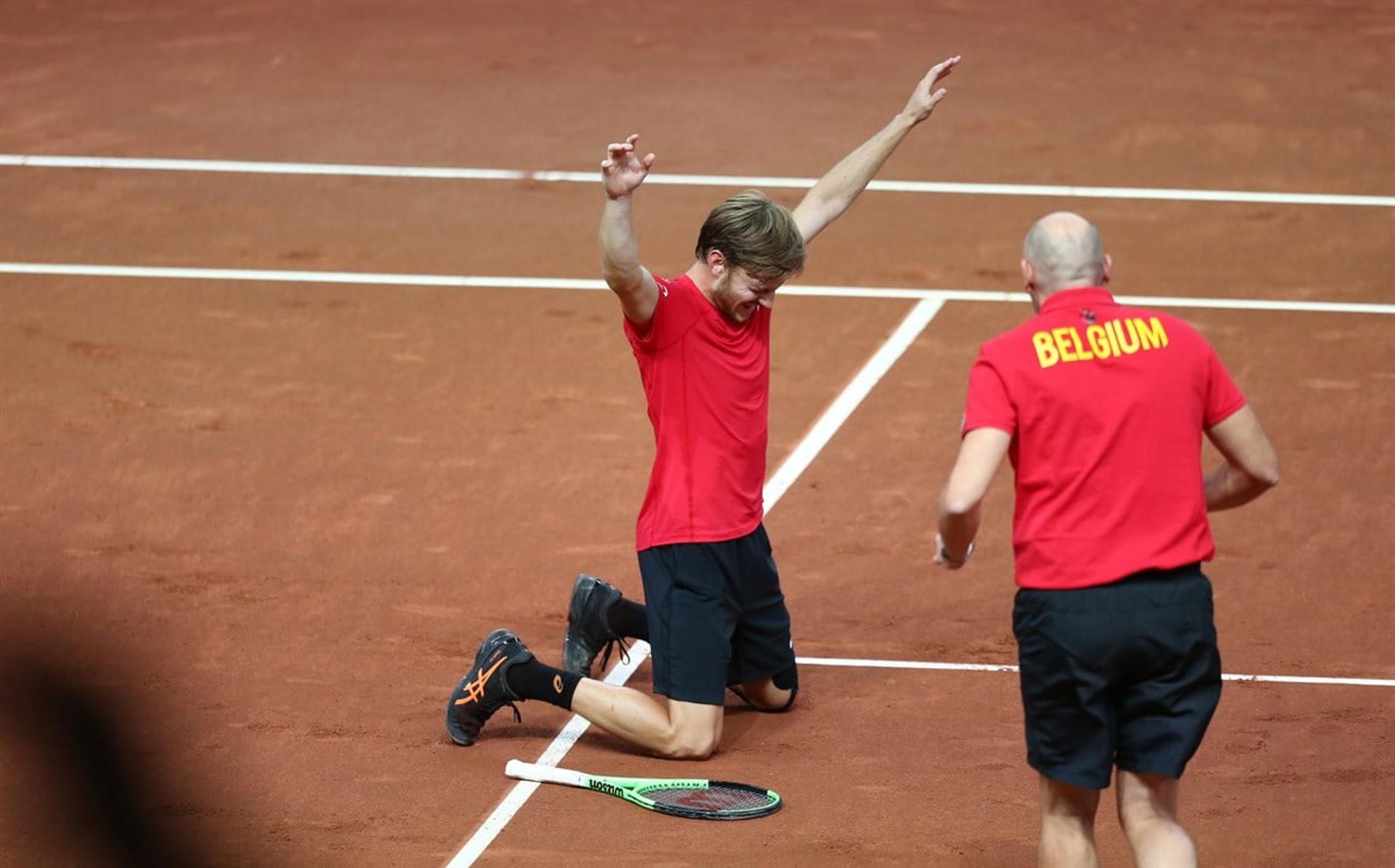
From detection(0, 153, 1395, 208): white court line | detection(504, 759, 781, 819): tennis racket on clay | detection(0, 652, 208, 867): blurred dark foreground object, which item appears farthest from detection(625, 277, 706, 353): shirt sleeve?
detection(0, 153, 1395, 208): white court line

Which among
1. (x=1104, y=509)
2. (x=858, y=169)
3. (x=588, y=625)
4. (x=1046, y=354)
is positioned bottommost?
(x=588, y=625)

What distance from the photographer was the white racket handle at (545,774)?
19.3ft

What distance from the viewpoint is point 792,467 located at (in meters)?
9.21

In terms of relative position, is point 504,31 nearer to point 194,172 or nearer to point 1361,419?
point 194,172

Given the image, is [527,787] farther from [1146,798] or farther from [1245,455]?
[1245,455]

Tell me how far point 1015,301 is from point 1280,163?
3.89 m

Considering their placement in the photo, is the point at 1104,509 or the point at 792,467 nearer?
the point at 1104,509

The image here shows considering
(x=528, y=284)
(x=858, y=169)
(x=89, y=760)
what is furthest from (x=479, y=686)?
(x=528, y=284)

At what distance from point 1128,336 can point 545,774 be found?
2.59 meters

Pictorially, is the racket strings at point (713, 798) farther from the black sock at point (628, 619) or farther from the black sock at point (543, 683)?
the black sock at point (628, 619)

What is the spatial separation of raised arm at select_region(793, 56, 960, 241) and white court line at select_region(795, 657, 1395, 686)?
167 centimetres

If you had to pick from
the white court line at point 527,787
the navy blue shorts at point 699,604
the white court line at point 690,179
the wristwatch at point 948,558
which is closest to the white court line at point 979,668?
the white court line at point 527,787

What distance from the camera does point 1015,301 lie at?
1160 cm

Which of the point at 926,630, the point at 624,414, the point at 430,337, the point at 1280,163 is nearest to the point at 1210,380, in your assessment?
the point at 926,630
